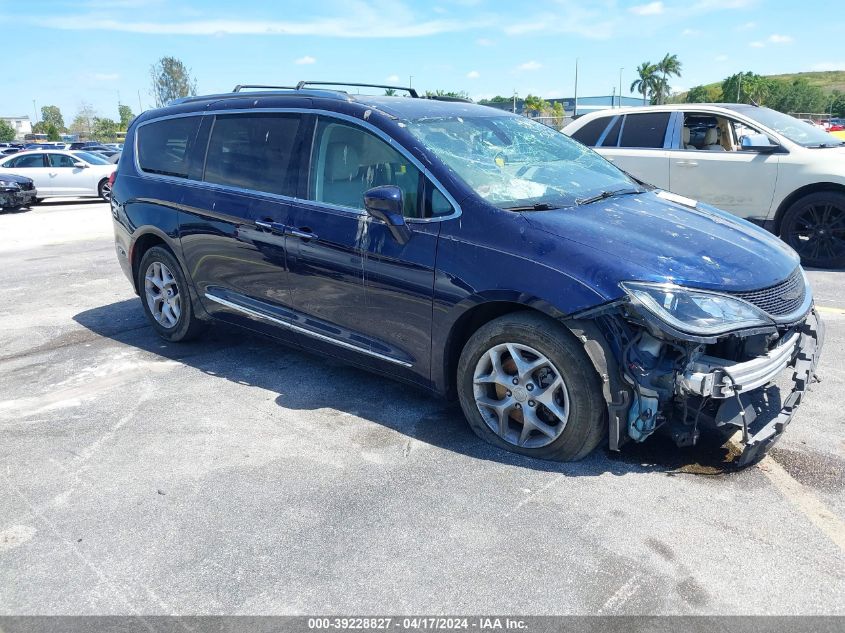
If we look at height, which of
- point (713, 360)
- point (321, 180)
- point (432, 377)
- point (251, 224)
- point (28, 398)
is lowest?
point (28, 398)

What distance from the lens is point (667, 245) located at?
11.1ft

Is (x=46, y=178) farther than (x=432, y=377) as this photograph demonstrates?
Yes

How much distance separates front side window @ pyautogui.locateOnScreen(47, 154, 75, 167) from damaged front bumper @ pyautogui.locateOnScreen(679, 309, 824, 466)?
20.4 m

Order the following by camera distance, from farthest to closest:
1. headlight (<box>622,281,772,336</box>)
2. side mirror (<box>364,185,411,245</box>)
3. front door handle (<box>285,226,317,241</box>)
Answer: front door handle (<box>285,226,317,241</box>) < side mirror (<box>364,185,411,245</box>) < headlight (<box>622,281,772,336</box>)

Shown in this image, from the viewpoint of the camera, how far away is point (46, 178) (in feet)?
62.8

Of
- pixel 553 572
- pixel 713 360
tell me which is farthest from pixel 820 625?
Result: pixel 713 360

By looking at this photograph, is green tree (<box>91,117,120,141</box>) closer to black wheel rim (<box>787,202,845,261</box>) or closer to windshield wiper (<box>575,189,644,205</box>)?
black wheel rim (<box>787,202,845,261</box>)

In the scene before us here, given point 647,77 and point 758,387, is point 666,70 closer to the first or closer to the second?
point 647,77

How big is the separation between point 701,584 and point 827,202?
6411mm

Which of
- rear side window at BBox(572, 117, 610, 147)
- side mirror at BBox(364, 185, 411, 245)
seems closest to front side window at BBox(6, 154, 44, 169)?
rear side window at BBox(572, 117, 610, 147)

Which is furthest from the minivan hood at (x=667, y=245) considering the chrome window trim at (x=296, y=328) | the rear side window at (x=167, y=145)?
the rear side window at (x=167, y=145)

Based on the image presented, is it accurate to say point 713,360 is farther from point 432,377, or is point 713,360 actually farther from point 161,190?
point 161,190

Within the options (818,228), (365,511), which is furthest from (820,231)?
(365,511)

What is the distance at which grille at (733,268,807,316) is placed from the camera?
10.6 ft
